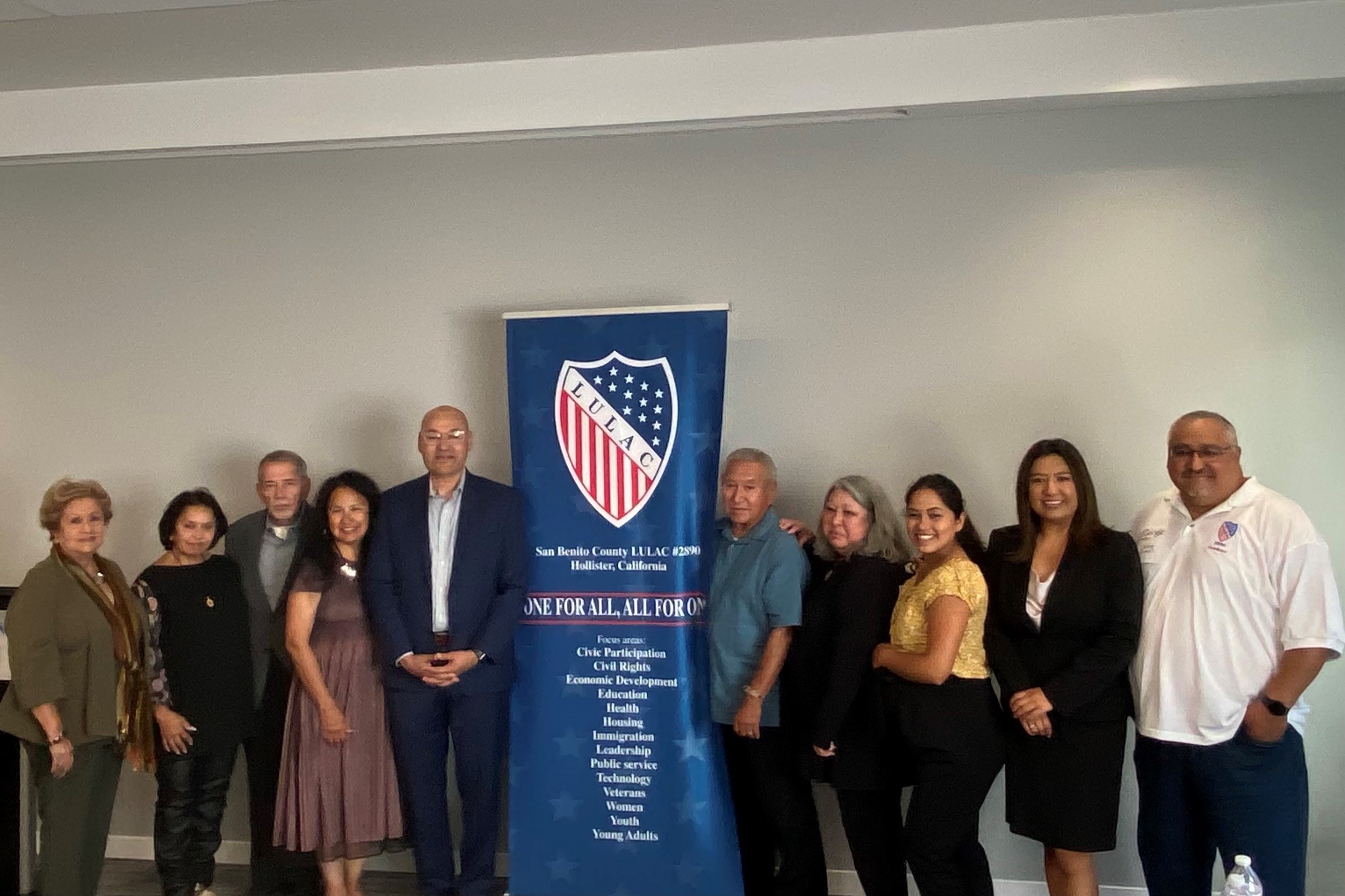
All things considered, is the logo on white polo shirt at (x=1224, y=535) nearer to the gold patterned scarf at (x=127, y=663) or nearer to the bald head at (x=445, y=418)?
the bald head at (x=445, y=418)

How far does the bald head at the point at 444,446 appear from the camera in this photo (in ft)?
12.6

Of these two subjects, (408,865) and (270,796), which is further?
(408,865)

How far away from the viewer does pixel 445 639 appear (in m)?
3.82

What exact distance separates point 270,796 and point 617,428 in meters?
1.81

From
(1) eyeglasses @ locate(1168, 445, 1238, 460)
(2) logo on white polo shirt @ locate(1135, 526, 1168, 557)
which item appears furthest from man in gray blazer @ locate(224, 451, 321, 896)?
(1) eyeglasses @ locate(1168, 445, 1238, 460)

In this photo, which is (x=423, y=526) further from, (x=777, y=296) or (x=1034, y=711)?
(x=1034, y=711)

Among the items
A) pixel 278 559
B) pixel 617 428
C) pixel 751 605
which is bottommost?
pixel 751 605

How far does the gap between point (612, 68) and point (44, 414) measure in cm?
279

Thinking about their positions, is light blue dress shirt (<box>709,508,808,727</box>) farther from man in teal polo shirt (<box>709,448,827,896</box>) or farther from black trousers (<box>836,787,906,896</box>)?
black trousers (<box>836,787,906,896</box>)

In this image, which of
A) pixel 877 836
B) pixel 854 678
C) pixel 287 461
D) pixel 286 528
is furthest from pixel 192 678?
pixel 877 836

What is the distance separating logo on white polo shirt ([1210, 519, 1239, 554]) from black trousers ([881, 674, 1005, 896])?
2.39 feet

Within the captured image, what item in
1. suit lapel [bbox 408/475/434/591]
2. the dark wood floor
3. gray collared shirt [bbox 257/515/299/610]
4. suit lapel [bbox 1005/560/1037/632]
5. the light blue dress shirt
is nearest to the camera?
suit lapel [bbox 1005/560/1037/632]

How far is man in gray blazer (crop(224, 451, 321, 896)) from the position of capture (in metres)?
3.96

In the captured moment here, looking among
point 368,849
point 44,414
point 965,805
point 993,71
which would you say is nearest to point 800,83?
point 993,71
